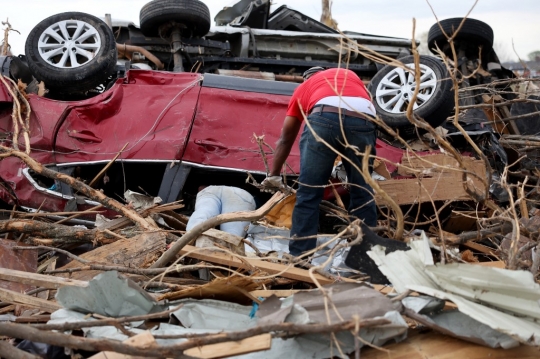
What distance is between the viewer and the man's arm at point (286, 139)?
4.65 metres

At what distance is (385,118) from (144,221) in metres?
2.87

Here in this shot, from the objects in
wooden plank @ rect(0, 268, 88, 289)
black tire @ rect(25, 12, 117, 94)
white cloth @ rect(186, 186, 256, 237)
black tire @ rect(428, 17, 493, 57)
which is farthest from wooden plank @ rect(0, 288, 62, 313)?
black tire @ rect(428, 17, 493, 57)

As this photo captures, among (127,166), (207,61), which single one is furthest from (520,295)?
(207,61)

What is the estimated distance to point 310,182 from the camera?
4461 millimetres

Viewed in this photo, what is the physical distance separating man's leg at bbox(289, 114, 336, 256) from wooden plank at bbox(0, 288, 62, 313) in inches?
67.0

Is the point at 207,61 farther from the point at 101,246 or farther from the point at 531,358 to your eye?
the point at 531,358

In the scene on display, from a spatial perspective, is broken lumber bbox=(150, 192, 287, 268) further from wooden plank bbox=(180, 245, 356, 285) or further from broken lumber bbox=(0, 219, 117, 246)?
broken lumber bbox=(0, 219, 117, 246)

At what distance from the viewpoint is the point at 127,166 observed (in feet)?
19.8

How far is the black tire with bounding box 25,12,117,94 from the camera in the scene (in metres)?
6.59

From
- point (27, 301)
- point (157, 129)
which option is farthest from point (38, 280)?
point (157, 129)

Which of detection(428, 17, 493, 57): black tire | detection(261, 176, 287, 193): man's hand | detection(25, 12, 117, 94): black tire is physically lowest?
detection(261, 176, 287, 193): man's hand

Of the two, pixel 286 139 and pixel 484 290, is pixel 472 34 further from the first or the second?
pixel 484 290

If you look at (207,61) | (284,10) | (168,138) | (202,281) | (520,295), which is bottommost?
(202,281)

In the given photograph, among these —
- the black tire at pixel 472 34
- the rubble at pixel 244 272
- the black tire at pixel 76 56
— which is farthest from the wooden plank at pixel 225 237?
the black tire at pixel 472 34
